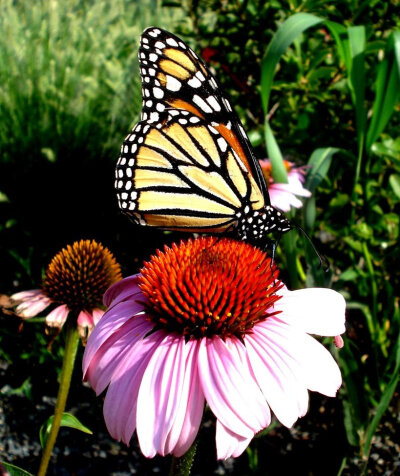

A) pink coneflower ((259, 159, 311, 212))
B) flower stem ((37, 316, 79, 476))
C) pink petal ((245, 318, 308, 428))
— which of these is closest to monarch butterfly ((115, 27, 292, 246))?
pink coneflower ((259, 159, 311, 212))

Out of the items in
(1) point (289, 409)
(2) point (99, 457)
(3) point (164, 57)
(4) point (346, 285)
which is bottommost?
(2) point (99, 457)

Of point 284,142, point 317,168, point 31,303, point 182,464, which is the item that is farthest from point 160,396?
point 284,142

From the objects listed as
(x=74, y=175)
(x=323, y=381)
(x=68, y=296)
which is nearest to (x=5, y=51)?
(x=74, y=175)

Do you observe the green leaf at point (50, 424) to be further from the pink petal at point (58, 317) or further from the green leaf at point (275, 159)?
the green leaf at point (275, 159)

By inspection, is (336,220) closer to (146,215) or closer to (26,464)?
(146,215)

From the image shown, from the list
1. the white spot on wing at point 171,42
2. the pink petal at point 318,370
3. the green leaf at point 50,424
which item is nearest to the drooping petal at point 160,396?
the pink petal at point 318,370

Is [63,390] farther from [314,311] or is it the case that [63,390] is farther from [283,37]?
[283,37]

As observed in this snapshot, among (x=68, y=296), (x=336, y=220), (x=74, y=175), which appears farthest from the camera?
(x=74, y=175)
